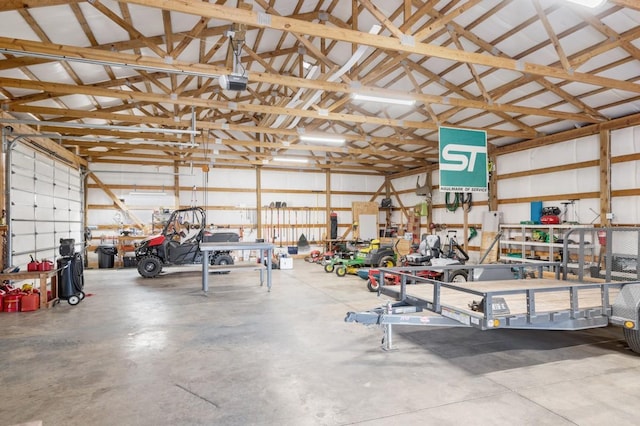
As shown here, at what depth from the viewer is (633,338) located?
3.98 m

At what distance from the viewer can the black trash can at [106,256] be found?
12.1 m

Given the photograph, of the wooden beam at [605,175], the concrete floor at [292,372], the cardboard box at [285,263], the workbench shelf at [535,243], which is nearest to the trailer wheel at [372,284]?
the concrete floor at [292,372]

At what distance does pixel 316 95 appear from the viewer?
7.23m

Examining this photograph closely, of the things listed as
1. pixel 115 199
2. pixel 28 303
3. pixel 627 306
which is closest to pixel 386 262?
pixel 627 306

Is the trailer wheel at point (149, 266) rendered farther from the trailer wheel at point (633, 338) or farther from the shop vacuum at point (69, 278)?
the trailer wheel at point (633, 338)

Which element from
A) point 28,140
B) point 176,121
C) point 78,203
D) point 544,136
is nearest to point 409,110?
Result: point 544,136

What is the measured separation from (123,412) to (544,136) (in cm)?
1127

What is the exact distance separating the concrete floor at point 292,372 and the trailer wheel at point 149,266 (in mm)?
3846

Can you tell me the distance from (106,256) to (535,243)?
1329cm

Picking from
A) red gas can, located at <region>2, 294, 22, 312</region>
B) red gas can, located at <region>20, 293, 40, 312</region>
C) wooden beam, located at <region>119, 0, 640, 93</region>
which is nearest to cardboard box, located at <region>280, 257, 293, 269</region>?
red gas can, located at <region>20, 293, 40, 312</region>

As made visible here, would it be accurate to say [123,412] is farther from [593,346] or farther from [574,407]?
[593,346]

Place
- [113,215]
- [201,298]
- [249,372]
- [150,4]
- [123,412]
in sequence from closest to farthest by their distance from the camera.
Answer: [123,412] < [249,372] < [150,4] < [201,298] < [113,215]

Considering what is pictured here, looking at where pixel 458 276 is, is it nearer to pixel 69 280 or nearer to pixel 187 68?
pixel 187 68

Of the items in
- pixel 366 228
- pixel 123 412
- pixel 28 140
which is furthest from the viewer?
pixel 366 228
